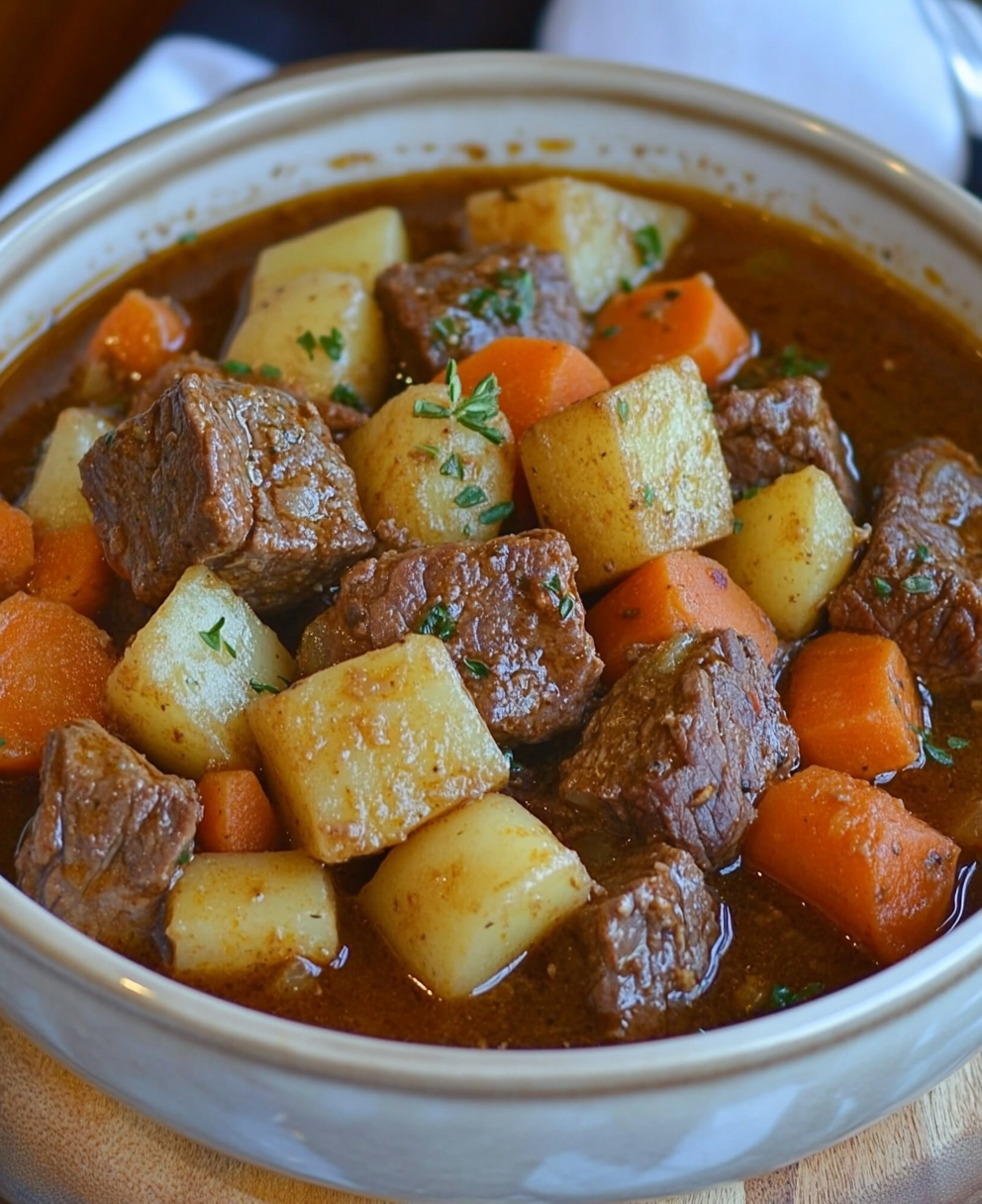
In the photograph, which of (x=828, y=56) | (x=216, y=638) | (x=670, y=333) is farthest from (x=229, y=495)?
(x=828, y=56)

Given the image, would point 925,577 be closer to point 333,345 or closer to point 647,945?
point 647,945


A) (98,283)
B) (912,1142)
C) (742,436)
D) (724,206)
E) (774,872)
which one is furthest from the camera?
(724,206)

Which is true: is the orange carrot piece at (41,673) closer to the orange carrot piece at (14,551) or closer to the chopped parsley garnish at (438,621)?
the orange carrot piece at (14,551)

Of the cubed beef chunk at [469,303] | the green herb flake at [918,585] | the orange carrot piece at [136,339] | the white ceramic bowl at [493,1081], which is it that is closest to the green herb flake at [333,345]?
the cubed beef chunk at [469,303]

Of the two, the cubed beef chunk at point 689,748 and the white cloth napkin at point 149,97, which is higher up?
the white cloth napkin at point 149,97

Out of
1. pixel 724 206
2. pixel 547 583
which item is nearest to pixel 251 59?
pixel 724 206

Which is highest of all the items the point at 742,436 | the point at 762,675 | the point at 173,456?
the point at 173,456

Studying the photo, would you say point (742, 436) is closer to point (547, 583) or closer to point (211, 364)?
point (547, 583)
